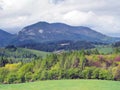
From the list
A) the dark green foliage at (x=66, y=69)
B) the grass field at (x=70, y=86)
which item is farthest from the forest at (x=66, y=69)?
the grass field at (x=70, y=86)

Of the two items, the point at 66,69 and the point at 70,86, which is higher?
the point at 66,69

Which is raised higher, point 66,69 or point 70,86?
point 66,69

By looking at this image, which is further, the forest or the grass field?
the forest

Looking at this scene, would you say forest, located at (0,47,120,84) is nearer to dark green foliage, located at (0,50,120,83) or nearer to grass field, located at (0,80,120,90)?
dark green foliage, located at (0,50,120,83)

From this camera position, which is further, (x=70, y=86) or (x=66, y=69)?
(x=66, y=69)

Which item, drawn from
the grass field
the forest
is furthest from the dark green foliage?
the grass field

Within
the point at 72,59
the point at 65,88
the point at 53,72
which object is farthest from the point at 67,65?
the point at 65,88

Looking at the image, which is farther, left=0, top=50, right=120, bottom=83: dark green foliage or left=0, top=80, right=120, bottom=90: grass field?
left=0, top=50, right=120, bottom=83: dark green foliage

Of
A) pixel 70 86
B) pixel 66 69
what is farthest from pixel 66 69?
pixel 70 86

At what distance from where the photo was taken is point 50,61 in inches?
6250

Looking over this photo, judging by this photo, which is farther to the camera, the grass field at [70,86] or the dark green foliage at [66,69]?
the dark green foliage at [66,69]

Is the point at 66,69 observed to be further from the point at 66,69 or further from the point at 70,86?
the point at 70,86

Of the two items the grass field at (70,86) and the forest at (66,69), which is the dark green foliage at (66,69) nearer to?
the forest at (66,69)

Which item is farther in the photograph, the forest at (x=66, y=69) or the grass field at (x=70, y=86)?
the forest at (x=66, y=69)
